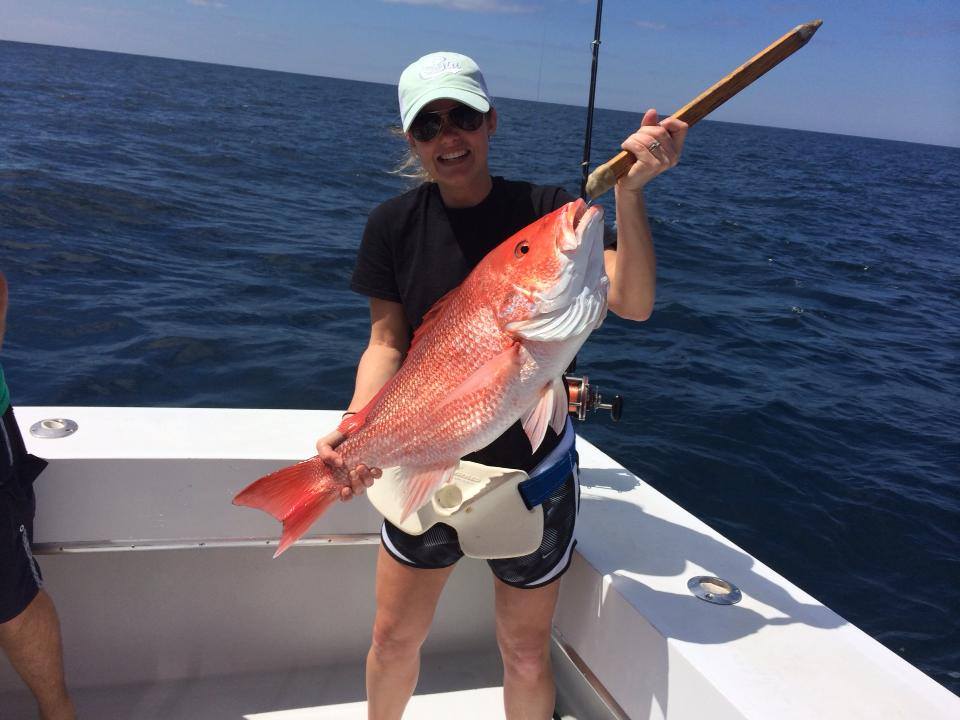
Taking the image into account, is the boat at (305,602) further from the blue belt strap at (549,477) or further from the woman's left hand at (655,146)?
the woman's left hand at (655,146)

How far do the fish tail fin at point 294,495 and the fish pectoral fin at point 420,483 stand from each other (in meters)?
0.19

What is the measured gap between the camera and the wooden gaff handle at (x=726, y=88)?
1424 mm

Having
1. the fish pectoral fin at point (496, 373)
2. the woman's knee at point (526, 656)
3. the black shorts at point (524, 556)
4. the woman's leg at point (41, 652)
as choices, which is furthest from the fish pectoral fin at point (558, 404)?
the woman's leg at point (41, 652)

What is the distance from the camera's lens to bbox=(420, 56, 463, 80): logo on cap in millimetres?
1914

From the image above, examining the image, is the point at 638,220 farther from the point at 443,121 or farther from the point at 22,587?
the point at 22,587

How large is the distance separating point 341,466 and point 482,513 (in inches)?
16.0

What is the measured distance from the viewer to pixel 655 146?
1.63 m

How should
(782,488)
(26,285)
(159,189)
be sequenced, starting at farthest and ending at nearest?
(159,189) < (26,285) < (782,488)

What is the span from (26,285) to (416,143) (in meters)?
7.74

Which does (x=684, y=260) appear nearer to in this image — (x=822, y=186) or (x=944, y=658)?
(x=944, y=658)

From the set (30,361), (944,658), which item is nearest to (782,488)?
(944,658)

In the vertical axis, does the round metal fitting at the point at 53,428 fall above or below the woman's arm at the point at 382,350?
below

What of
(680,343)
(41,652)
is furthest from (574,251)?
(680,343)

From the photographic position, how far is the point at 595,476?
2.87 metres
